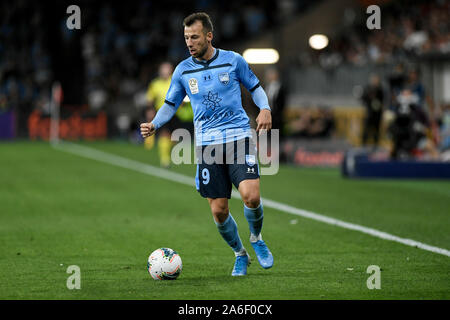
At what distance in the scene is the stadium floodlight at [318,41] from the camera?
36500 millimetres

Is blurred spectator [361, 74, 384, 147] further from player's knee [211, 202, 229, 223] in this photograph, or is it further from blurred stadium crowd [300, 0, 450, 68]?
player's knee [211, 202, 229, 223]

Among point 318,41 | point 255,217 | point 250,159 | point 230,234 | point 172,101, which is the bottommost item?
point 230,234

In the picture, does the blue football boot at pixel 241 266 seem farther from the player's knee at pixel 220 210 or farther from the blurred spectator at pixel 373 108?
the blurred spectator at pixel 373 108

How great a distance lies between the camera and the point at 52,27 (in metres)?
43.6

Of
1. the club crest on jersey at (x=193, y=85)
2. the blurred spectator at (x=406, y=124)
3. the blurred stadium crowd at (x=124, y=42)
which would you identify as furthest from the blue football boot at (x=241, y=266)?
the blurred stadium crowd at (x=124, y=42)

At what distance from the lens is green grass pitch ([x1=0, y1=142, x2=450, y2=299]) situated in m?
7.79

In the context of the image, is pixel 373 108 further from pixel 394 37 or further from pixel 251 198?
pixel 251 198

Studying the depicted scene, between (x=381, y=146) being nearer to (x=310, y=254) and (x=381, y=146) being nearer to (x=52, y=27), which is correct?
(x=310, y=254)

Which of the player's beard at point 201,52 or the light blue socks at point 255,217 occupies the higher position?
the player's beard at point 201,52

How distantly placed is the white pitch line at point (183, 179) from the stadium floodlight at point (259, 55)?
864 centimetres

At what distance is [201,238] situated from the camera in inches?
436

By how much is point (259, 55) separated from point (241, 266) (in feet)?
103

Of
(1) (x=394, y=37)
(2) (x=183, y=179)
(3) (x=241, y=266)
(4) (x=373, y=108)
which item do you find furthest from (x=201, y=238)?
(1) (x=394, y=37)

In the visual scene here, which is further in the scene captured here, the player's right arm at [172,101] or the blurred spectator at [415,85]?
the blurred spectator at [415,85]
